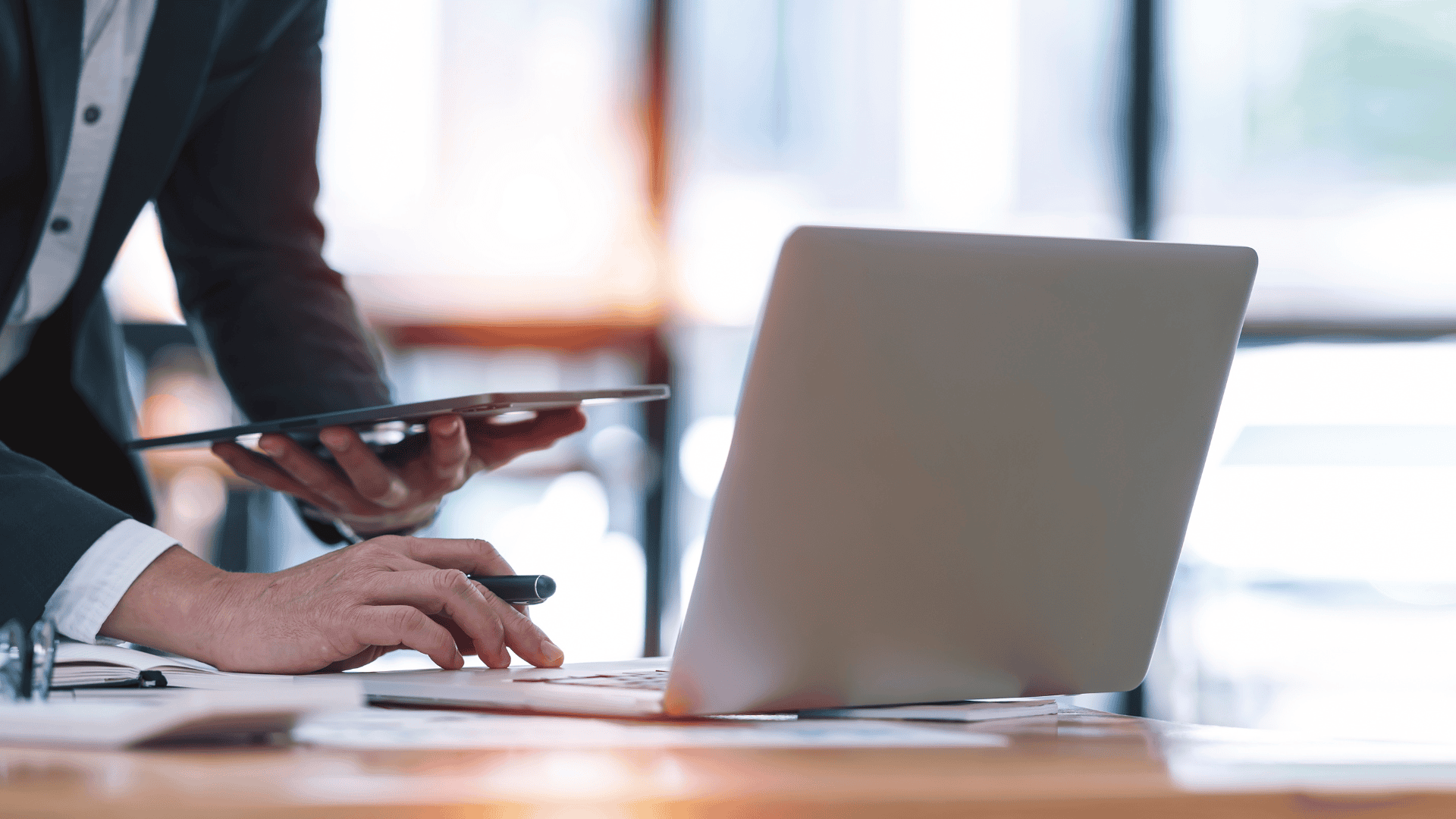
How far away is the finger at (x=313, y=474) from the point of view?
3.47ft

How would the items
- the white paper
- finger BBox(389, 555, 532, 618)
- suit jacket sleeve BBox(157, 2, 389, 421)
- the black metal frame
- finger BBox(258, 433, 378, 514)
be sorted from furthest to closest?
the black metal frame
suit jacket sleeve BBox(157, 2, 389, 421)
finger BBox(258, 433, 378, 514)
finger BBox(389, 555, 532, 618)
the white paper

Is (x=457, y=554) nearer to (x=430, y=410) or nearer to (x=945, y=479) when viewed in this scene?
(x=430, y=410)

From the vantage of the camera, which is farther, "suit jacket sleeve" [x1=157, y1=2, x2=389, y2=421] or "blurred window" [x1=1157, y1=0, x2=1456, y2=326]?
"blurred window" [x1=1157, y1=0, x2=1456, y2=326]

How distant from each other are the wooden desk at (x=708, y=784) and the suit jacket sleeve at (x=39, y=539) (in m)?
0.41

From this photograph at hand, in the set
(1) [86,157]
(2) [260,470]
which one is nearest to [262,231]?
(1) [86,157]

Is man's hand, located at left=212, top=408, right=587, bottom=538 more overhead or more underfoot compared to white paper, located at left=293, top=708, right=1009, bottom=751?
more overhead

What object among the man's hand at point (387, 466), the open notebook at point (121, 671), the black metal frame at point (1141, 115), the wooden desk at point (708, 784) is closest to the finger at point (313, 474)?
the man's hand at point (387, 466)

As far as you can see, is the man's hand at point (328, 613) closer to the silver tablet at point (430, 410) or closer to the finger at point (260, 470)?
the silver tablet at point (430, 410)

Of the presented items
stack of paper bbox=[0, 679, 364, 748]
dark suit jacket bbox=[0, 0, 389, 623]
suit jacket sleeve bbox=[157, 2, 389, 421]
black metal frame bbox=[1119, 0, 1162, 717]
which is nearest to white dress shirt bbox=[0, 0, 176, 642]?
dark suit jacket bbox=[0, 0, 389, 623]

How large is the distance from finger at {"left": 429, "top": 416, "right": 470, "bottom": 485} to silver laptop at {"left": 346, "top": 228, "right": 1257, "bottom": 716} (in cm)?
25

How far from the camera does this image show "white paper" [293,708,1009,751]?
470 millimetres

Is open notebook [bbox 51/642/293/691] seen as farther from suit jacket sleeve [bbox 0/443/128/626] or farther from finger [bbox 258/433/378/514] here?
finger [bbox 258/433/378/514]

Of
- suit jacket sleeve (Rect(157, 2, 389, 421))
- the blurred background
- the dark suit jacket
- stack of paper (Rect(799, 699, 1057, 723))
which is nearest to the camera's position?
stack of paper (Rect(799, 699, 1057, 723))

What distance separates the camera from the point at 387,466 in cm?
116
